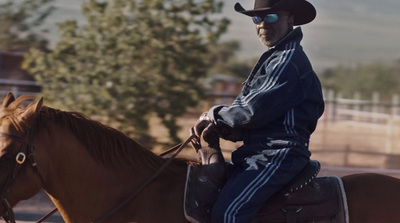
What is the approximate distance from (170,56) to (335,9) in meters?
14.7

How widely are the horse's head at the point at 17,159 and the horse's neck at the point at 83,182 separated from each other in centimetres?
9

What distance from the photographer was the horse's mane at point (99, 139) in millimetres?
3755

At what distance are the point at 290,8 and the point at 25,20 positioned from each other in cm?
922

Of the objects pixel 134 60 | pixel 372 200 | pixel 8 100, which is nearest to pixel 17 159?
pixel 8 100

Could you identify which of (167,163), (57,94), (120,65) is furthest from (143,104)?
(167,163)

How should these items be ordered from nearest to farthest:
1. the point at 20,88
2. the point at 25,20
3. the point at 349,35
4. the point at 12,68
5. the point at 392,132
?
the point at 20,88, the point at 25,20, the point at 12,68, the point at 392,132, the point at 349,35

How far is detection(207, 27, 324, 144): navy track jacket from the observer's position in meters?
3.66

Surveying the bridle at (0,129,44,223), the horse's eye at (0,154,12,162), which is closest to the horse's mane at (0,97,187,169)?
the bridle at (0,129,44,223)

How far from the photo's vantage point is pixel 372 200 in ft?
12.9

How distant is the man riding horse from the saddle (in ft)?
0.20

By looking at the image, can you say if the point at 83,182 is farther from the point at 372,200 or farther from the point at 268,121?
the point at 372,200

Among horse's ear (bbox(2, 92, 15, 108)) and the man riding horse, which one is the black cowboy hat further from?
horse's ear (bbox(2, 92, 15, 108))

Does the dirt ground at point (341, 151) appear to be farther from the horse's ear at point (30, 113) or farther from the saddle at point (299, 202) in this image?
the horse's ear at point (30, 113)

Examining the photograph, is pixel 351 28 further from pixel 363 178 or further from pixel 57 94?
pixel 363 178
